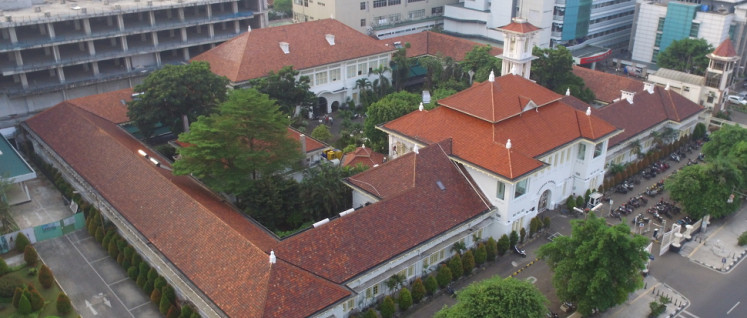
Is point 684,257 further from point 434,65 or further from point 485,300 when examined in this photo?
point 434,65

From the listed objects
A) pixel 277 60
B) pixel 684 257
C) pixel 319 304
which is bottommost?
pixel 684 257

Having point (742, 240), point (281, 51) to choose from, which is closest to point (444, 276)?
point (742, 240)

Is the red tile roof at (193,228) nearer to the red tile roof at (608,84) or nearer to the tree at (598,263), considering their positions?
the tree at (598,263)

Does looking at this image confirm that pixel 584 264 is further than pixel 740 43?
No

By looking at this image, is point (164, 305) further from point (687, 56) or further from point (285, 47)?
point (687, 56)

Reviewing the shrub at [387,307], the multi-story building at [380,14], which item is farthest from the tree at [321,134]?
the multi-story building at [380,14]

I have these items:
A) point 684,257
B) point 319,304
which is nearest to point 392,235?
point 319,304

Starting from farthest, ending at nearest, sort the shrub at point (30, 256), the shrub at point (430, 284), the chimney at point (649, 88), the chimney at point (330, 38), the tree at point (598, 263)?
1. the chimney at point (330, 38)
2. the chimney at point (649, 88)
3. the shrub at point (30, 256)
4. the shrub at point (430, 284)
5. the tree at point (598, 263)
